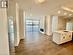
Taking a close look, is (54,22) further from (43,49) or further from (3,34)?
(3,34)

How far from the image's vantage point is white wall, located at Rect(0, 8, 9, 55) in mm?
2459

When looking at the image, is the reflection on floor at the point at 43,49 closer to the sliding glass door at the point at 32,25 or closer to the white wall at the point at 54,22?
the white wall at the point at 54,22

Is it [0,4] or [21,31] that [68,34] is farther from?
[0,4]

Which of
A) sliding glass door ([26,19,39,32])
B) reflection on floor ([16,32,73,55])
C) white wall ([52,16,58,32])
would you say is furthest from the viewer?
sliding glass door ([26,19,39,32])

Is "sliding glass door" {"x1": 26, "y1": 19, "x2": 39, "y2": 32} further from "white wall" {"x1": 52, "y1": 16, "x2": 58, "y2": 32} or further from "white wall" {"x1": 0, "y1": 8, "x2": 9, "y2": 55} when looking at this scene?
"white wall" {"x1": 0, "y1": 8, "x2": 9, "y2": 55}

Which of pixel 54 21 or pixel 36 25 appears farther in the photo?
pixel 36 25

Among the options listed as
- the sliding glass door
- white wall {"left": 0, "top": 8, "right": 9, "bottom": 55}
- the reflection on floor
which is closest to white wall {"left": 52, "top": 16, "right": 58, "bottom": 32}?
the reflection on floor

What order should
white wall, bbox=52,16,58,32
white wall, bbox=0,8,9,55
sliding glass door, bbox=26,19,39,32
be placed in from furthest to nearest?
1. sliding glass door, bbox=26,19,39,32
2. white wall, bbox=52,16,58,32
3. white wall, bbox=0,8,9,55

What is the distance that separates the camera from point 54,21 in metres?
13.6

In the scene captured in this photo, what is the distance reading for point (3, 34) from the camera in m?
2.53

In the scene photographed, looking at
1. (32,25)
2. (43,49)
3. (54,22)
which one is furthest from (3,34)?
(32,25)

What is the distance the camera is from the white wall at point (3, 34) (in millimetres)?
2459

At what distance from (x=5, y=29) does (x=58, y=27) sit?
12291 mm

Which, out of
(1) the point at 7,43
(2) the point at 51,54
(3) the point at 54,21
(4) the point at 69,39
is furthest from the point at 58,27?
(1) the point at 7,43
